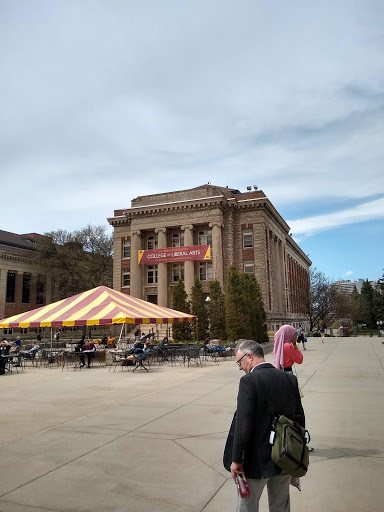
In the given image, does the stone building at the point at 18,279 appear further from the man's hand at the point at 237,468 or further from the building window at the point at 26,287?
the man's hand at the point at 237,468

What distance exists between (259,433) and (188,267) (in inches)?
1822

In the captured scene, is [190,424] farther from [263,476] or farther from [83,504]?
[263,476]

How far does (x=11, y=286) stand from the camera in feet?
198

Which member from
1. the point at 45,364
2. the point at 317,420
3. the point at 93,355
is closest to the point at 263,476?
the point at 317,420

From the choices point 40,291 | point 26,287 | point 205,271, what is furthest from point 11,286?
point 205,271

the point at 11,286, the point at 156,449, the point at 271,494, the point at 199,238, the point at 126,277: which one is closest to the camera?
the point at 271,494

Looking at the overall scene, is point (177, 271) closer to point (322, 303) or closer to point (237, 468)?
point (322, 303)

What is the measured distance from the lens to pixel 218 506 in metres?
4.20

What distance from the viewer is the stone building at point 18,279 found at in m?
58.8

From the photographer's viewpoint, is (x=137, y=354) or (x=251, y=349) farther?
(x=137, y=354)

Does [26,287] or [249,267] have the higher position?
[249,267]

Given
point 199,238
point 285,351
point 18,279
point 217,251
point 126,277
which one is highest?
point 199,238

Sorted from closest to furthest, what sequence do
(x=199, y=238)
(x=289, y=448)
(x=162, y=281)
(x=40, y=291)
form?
1. (x=289, y=448)
2. (x=162, y=281)
3. (x=199, y=238)
4. (x=40, y=291)

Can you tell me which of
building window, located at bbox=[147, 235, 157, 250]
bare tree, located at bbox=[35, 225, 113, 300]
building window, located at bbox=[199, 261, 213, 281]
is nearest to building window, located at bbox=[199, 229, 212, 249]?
building window, located at bbox=[199, 261, 213, 281]
